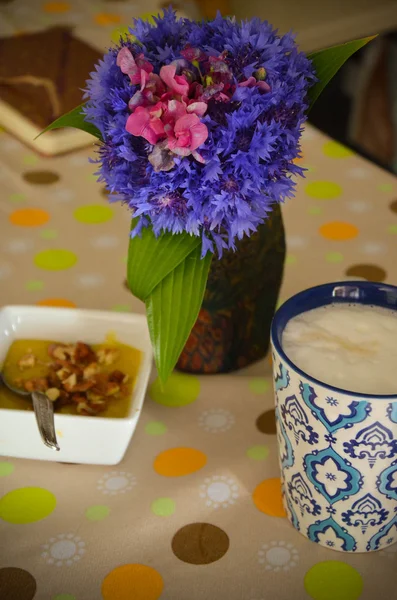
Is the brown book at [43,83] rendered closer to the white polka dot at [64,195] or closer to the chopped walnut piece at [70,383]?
the white polka dot at [64,195]

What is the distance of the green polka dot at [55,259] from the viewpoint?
88 centimetres

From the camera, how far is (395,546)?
1.90 ft

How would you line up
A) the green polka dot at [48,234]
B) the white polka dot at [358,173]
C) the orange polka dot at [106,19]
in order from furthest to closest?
the orange polka dot at [106,19] → the white polka dot at [358,173] → the green polka dot at [48,234]

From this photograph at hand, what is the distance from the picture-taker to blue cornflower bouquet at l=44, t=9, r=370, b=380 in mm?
541

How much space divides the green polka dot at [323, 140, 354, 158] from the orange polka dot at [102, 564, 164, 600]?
2.26 ft

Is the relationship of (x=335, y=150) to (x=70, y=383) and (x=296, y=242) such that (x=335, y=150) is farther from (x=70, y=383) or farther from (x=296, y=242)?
(x=70, y=383)

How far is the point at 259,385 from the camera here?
2.41 ft

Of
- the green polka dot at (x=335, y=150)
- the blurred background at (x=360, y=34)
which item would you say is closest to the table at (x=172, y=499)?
the green polka dot at (x=335, y=150)

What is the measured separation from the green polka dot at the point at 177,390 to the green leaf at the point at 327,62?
0.28 m

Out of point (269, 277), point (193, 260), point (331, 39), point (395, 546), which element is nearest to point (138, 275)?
point (193, 260)

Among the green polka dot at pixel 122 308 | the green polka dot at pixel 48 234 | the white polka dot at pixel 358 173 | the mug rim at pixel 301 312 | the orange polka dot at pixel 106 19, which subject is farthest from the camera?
the orange polka dot at pixel 106 19

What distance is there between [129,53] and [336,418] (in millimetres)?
299

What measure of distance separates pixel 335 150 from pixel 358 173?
2.7 inches

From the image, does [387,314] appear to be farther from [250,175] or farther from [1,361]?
[1,361]
